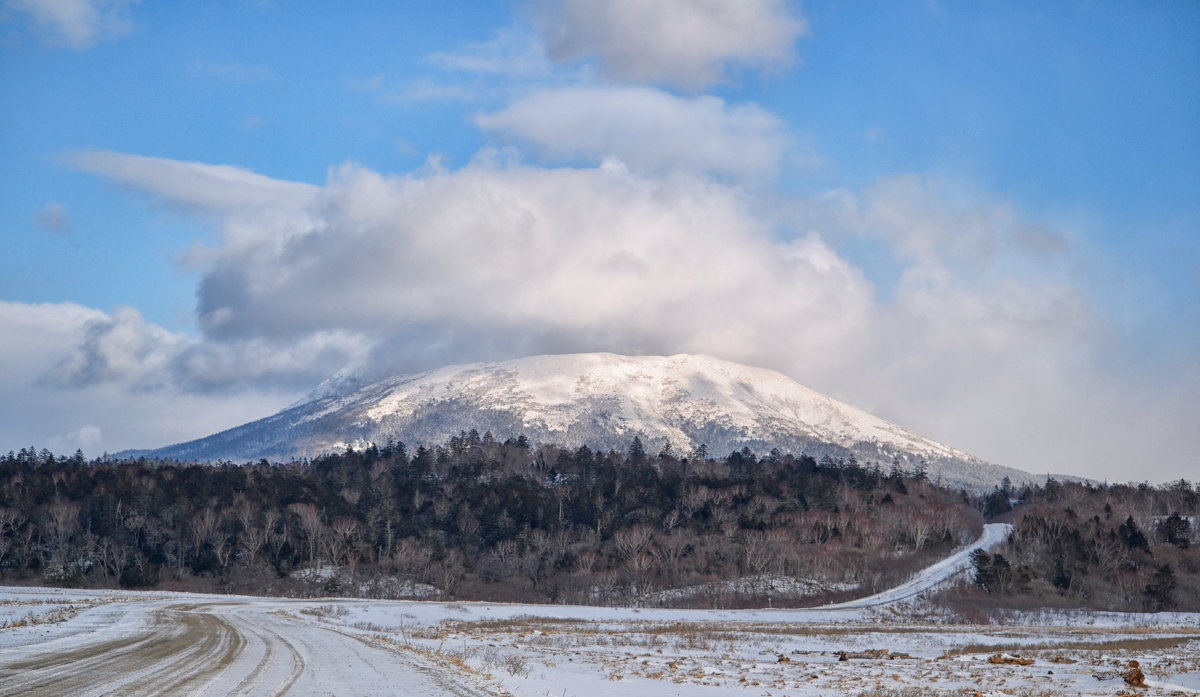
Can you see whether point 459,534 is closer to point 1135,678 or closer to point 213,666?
point 213,666

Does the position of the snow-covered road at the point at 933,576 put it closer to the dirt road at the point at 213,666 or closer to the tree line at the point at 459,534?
the tree line at the point at 459,534

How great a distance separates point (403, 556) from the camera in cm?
14262

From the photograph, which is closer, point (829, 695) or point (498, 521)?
point (829, 695)

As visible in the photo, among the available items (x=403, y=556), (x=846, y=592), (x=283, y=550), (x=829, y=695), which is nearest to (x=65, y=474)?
(x=283, y=550)

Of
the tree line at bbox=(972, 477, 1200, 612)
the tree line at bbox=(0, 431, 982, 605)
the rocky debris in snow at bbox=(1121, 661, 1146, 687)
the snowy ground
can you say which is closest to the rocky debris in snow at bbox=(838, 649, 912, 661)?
the snowy ground

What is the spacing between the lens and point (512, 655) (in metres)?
41.5

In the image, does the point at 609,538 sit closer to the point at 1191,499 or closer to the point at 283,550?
the point at 283,550

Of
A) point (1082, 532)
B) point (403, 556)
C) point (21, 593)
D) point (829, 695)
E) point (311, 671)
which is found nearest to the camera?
point (311, 671)

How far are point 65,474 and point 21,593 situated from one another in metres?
104

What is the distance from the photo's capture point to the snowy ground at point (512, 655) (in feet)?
87.8

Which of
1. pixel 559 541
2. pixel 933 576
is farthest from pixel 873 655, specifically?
pixel 559 541

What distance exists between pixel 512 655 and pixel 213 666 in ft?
51.0

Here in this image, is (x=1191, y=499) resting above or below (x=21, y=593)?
above

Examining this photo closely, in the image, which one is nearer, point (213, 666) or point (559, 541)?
point (213, 666)
